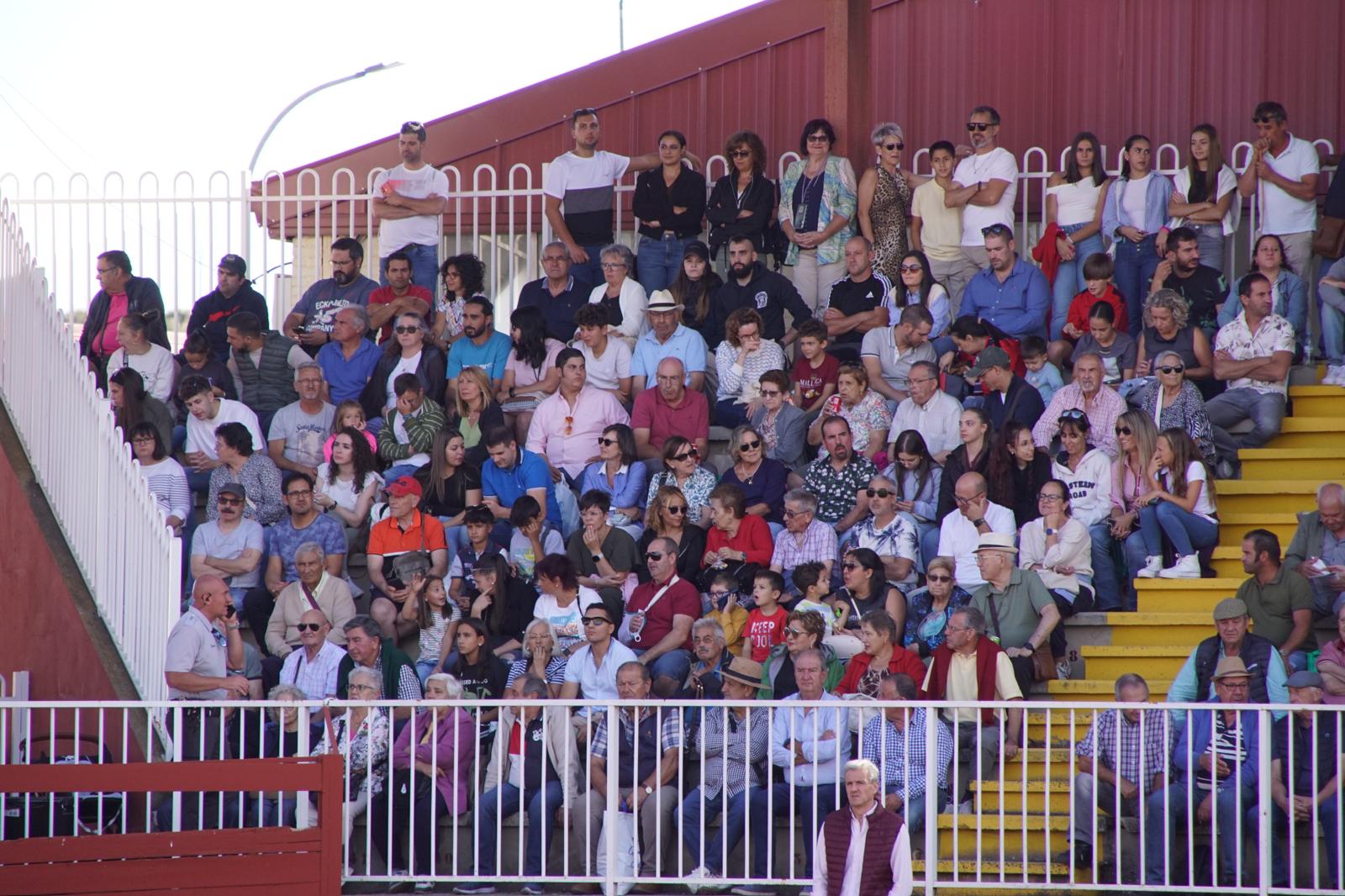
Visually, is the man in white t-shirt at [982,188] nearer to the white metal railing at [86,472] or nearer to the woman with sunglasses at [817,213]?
the woman with sunglasses at [817,213]

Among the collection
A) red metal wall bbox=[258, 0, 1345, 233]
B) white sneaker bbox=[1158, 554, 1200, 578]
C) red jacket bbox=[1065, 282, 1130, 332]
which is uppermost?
red metal wall bbox=[258, 0, 1345, 233]

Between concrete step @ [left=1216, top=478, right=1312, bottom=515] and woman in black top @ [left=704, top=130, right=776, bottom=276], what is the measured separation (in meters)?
4.23

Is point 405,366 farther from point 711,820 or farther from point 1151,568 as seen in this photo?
point 1151,568

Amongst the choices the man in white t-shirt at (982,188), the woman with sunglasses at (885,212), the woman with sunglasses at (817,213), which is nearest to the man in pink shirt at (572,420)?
the woman with sunglasses at (817,213)

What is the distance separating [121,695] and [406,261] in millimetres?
4636

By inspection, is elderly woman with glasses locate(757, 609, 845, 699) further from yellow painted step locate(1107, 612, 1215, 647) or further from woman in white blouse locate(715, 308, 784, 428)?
woman in white blouse locate(715, 308, 784, 428)

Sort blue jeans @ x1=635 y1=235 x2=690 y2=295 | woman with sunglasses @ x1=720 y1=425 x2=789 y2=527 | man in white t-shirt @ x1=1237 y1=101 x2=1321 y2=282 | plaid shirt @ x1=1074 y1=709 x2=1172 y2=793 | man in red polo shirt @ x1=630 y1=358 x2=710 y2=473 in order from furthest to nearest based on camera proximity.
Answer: blue jeans @ x1=635 y1=235 x2=690 y2=295
man in white t-shirt @ x1=1237 y1=101 x2=1321 y2=282
man in red polo shirt @ x1=630 y1=358 x2=710 y2=473
woman with sunglasses @ x1=720 y1=425 x2=789 y2=527
plaid shirt @ x1=1074 y1=709 x2=1172 y2=793

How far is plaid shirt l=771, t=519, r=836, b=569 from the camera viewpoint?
12000 millimetres

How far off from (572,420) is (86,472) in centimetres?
345

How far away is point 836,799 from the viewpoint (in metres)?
10.1

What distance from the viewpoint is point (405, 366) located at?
14.2 meters

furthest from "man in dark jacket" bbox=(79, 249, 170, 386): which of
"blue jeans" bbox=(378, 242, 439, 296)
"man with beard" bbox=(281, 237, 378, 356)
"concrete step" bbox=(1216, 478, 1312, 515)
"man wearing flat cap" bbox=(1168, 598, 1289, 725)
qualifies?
"man wearing flat cap" bbox=(1168, 598, 1289, 725)

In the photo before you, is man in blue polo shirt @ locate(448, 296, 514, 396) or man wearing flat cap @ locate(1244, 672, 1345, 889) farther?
man in blue polo shirt @ locate(448, 296, 514, 396)

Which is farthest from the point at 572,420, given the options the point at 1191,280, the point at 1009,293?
the point at 1191,280
